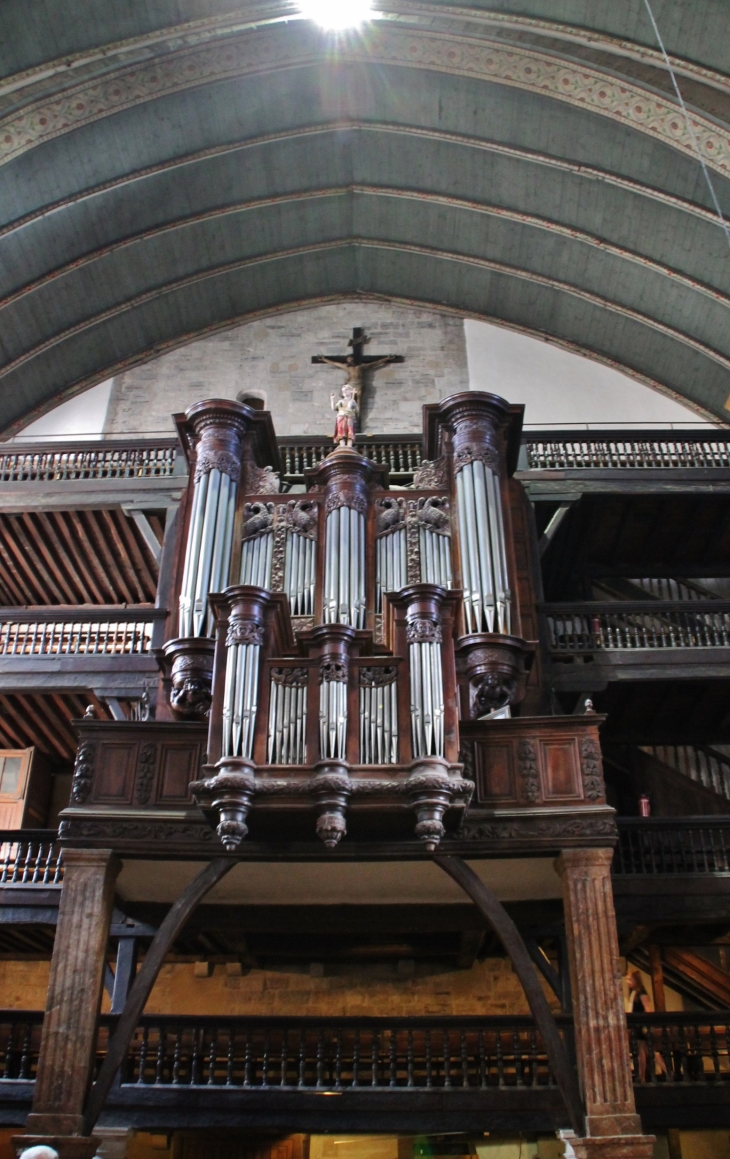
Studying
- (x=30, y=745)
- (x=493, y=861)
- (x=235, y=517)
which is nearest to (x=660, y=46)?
(x=235, y=517)

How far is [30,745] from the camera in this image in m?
16.0

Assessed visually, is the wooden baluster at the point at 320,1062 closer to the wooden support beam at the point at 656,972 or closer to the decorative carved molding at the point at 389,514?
the wooden support beam at the point at 656,972

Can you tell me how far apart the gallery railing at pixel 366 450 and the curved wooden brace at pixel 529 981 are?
7.48m

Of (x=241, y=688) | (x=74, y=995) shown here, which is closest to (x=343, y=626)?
(x=241, y=688)

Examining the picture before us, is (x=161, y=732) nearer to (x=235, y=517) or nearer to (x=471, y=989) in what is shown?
(x=235, y=517)

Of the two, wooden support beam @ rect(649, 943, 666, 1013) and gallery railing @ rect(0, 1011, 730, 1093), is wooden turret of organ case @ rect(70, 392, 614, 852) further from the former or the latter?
wooden support beam @ rect(649, 943, 666, 1013)

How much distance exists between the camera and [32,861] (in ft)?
42.0

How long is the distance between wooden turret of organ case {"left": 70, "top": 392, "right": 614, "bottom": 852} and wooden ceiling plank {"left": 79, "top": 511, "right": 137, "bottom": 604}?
2.80m

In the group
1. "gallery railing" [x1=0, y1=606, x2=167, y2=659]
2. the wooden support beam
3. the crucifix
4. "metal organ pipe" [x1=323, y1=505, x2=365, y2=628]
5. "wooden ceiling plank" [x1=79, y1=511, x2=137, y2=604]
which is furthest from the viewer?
the crucifix

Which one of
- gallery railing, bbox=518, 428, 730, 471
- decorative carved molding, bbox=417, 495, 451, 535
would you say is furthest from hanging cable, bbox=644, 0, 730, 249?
decorative carved molding, bbox=417, 495, 451, 535

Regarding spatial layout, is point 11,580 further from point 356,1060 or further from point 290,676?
point 356,1060

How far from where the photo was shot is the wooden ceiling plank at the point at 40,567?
53.0 feet

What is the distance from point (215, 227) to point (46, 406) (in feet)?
14.9

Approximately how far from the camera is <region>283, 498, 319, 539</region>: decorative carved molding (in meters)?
13.0
